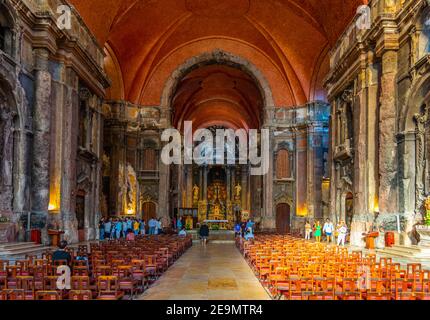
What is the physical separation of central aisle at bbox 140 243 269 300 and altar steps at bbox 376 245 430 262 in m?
4.91

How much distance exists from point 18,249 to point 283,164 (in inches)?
1030

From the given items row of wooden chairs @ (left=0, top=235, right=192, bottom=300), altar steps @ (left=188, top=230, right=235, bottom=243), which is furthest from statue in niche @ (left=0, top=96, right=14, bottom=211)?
altar steps @ (left=188, top=230, right=235, bottom=243)

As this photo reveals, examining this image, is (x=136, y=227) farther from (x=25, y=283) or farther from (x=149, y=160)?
(x=25, y=283)

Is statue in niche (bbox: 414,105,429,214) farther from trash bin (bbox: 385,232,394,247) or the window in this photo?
the window

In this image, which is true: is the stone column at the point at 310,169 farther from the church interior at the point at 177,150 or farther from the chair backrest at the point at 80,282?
the chair backrest at the point at 80,282

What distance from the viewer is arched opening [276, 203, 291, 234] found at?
3941 centimetres

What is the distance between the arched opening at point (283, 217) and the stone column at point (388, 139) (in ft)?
65.0

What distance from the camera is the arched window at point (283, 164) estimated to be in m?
39.8

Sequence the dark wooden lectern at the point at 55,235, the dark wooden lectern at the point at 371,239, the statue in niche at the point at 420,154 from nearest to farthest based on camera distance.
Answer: the statue in niche at the point at 420,154
the dark wooden lectern at the point at 371,239
the dark wooden lectern at the point at 55,235

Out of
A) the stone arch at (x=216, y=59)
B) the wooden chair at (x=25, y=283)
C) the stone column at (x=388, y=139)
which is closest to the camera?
the wooden chair at (x=25, y=283)

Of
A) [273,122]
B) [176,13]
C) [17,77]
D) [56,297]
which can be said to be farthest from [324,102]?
[56,297]

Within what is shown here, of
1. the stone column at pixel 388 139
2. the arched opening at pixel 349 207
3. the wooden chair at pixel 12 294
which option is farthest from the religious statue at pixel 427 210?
the wooden chair at pixel 12 294

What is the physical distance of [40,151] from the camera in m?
19.8

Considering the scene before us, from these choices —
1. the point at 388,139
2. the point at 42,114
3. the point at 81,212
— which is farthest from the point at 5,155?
the point at 388,139
